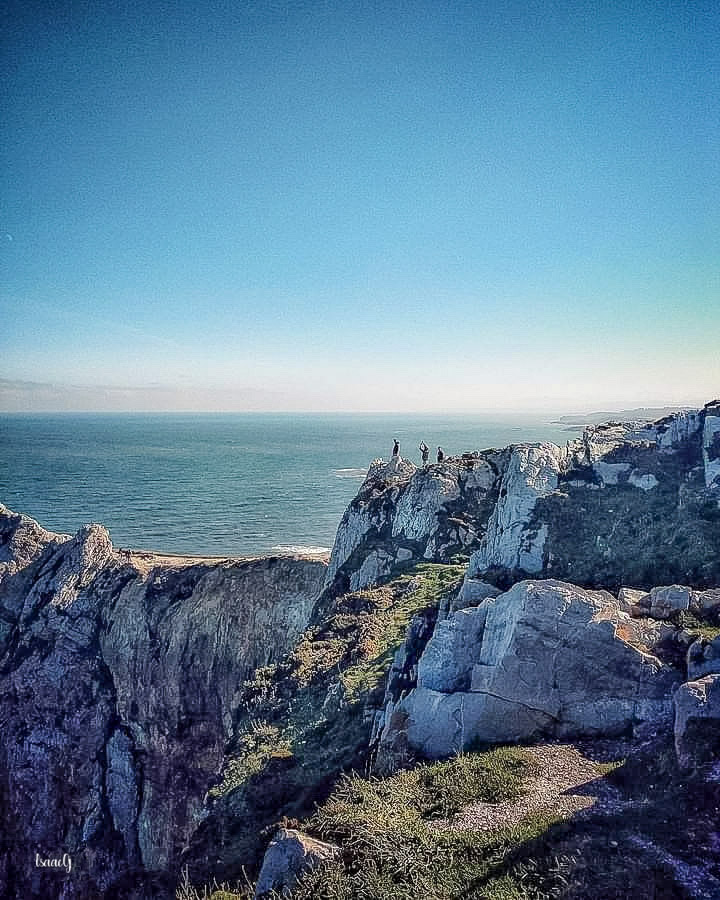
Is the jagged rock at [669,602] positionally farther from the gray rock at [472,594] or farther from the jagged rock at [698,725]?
the gray rock at [472,594]

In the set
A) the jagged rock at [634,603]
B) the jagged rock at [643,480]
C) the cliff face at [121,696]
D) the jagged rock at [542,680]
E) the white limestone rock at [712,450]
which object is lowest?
the cliff face at [121,696]

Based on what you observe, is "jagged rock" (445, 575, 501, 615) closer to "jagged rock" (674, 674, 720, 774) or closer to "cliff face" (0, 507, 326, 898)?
"jagged rock" (674, 674, 720, 774)

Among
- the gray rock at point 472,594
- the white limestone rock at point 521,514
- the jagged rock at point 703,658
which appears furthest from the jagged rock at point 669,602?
the white limestone rock at point 521,514

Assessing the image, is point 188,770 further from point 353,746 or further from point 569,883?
point 569,883

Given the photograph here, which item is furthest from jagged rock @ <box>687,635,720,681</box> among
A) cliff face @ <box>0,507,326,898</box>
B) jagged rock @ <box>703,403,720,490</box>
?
cliff face @ <box>0,507,326,898</box>

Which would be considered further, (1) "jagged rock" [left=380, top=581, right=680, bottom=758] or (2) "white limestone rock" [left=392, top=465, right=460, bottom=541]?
(2) "white limestone rock" [left=392, top=465, right=460, bottom=541]

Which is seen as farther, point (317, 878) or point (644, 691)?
point (644, 691)

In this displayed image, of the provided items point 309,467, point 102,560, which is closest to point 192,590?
point 102,560
